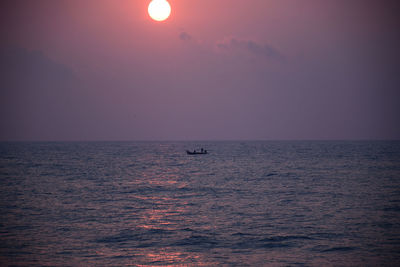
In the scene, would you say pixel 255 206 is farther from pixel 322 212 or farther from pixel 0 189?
pixel 0 189

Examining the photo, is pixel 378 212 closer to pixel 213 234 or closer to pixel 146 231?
pixel 213 234

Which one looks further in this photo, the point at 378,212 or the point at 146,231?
the point at 378,212

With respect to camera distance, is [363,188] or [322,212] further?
[363,188]

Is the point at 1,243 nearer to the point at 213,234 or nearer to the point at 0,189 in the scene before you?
the point at 213,234

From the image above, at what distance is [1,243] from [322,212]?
22271mm

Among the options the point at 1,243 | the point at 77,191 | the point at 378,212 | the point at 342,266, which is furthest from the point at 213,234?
the point at 77,191

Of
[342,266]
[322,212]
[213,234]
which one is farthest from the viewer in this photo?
[322,212]

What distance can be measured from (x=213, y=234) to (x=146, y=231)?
4.24 meters

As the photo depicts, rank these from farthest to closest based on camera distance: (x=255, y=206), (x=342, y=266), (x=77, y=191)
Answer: (x=77, y=191) < (x=255, y=206) < (x=342, y=266)

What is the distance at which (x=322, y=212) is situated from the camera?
91.2ft

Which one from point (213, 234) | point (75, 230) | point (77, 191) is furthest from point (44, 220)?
point (77, 191)

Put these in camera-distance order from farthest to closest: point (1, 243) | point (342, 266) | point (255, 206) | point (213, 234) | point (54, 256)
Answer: point (255, 206) → point (213, 234) → point (1, 243) → point (54, 256) → point (342, 266)

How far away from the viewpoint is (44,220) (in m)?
25.5

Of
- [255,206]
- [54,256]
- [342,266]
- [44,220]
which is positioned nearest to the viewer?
[342,266]
